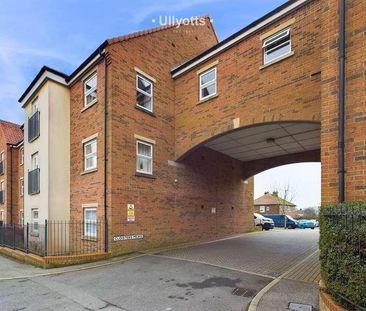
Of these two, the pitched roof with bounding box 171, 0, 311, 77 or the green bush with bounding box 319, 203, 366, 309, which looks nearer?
the green bush with bounding box 319, 203, 366, 309

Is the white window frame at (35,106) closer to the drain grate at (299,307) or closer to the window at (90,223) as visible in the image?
the window at (90,223)

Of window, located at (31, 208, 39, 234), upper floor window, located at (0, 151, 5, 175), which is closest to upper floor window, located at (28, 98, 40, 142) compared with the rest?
→ window, located at (31, 208, 39, 234)

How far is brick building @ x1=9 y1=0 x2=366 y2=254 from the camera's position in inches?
393

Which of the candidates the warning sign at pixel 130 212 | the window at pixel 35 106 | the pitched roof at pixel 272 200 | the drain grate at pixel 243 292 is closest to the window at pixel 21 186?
the window at pixel 35 106

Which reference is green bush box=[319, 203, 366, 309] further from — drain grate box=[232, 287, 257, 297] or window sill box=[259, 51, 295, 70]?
window sill box=[259, 51, 295, 70]

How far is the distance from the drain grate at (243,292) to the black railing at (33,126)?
40.0ft

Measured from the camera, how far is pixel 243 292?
6512 millimetres

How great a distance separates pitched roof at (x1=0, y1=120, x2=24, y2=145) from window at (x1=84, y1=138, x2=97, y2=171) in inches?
602

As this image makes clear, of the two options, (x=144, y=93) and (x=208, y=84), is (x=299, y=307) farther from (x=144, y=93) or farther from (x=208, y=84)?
(x=144, y=93)

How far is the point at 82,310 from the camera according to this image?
5.49 metres

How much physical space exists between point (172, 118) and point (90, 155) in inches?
165

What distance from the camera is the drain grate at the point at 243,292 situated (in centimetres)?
637

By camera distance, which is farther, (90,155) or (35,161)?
(35,161)

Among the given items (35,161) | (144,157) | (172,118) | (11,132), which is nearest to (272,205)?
(11,132)
